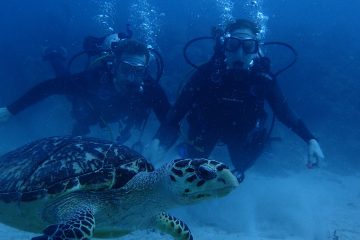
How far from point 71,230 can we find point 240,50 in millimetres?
5428

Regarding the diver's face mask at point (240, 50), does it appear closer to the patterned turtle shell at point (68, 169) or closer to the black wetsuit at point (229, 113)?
the black wetsuit at point (229, 113)

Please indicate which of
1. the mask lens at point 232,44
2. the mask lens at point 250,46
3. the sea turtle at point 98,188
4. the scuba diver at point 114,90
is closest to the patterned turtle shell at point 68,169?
the sea turtle at point 98,188

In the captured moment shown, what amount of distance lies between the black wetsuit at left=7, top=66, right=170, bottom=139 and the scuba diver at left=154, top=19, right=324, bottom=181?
104cm

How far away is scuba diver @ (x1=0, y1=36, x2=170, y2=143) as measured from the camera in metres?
7.64

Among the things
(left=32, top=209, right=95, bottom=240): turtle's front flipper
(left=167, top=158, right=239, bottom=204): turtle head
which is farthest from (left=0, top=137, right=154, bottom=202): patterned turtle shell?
(left=167, top=158, right=239, bottom=204): turtle head

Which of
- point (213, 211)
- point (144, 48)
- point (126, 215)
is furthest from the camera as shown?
point (213, 211)

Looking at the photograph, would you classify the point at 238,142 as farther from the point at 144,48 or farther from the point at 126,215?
the point at 126,215

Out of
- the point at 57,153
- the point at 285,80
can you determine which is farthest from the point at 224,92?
the point at 285,80

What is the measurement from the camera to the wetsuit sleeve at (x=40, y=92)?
25.0ft

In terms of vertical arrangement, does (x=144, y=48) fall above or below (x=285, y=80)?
below

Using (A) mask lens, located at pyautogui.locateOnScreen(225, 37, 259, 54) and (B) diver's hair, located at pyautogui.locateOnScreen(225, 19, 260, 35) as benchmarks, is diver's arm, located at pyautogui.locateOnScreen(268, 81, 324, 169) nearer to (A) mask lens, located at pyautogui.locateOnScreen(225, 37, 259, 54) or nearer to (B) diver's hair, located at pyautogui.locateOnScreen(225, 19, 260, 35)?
(A) mask lens, located at pyautogui.locateOnScreen(225, 37, 259, 54)

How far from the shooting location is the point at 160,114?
27.1 feet

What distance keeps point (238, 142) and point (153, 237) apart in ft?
8.93

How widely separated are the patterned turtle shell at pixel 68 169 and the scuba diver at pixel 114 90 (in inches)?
138
